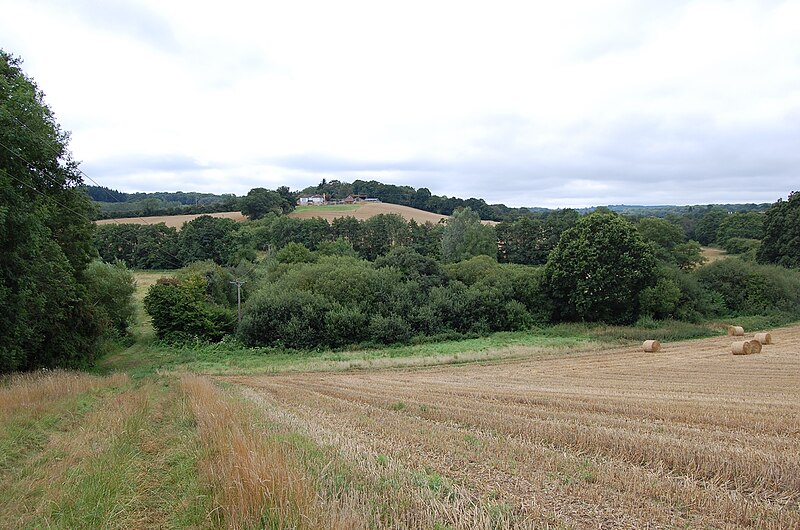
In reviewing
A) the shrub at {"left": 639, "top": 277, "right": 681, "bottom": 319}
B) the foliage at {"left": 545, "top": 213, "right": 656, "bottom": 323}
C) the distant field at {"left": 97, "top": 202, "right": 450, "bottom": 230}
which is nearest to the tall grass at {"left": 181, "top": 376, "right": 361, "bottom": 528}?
the foliage at {"left": 545, "top": 213, "right": 656, "bottom": 323}

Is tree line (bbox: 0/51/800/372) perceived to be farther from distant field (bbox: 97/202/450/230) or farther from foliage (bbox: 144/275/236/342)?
distant field (bbox: 97/202/450/230)

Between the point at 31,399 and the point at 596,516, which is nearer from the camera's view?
the point at 596,516

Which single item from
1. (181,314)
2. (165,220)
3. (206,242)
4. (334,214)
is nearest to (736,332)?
(181,314)

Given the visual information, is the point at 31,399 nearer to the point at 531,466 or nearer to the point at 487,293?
the point at 531,466

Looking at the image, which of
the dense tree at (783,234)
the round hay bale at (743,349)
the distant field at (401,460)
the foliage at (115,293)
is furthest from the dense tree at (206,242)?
the dense tree at (783,234)

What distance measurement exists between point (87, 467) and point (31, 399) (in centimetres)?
834

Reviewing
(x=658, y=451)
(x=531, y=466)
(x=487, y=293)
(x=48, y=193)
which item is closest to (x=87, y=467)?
(x=531, y=466)

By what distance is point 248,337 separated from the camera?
131ft

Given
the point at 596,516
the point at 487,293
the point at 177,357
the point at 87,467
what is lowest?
the point at 177,357

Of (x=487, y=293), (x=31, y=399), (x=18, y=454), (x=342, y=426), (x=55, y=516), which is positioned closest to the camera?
(x=55, y=516)

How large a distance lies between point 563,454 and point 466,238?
220 ft

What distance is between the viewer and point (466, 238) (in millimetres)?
72875

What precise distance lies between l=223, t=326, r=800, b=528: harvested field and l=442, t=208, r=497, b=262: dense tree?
5795 centimetres

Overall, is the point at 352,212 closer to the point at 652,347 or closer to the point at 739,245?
the point at 739,245
